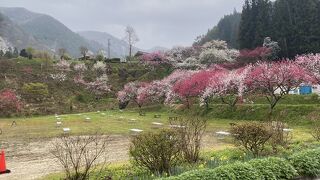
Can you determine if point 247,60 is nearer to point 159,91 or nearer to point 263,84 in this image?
point 159,91

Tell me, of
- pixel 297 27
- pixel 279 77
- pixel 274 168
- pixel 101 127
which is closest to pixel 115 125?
pixel 101 127

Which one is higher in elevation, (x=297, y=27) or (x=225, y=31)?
(x=225, y=31)

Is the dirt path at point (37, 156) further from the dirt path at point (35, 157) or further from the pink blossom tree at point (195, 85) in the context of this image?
the pink blossom tree at point (195, 85)

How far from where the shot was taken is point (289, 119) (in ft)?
111

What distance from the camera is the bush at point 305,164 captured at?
11766mm

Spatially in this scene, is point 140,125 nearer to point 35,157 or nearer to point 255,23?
point 35,157

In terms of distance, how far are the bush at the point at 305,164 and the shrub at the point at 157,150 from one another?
356 cm

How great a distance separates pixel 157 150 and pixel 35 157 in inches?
411

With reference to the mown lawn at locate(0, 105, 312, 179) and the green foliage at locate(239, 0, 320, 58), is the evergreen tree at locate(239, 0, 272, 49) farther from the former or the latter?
the mown lawn at locate(0, 105, 312, 179)

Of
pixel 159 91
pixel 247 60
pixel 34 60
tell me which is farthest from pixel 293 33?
pixel 34 60

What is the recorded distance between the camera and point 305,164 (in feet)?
38.7

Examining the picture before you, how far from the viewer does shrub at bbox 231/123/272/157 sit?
513 inches

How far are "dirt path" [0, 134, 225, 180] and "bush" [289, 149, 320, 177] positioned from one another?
293 inches

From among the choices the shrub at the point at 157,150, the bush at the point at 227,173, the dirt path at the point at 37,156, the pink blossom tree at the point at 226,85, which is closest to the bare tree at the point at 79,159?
the dirt path at the point at 37,156
